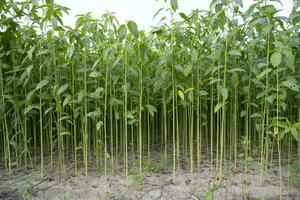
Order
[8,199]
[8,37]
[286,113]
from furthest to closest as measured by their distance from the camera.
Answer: [286,113] < [8,37] < [8,199]

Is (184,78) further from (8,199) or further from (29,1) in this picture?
(8,199)

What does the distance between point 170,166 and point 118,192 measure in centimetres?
94

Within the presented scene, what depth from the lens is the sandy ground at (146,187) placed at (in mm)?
2852

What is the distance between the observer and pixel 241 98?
4395 mm

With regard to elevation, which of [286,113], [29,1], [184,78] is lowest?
[286,113]

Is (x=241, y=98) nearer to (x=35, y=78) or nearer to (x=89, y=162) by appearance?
(x=89, y=162)

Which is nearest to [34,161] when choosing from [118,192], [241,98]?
[118,192]

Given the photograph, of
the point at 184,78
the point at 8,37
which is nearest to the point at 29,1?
the point at 8,37

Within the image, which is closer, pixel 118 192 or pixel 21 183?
pixel 118 192

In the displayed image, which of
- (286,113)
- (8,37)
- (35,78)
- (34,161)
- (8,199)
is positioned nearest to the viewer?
(8,199)

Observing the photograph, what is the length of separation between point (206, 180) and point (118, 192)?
0.94m

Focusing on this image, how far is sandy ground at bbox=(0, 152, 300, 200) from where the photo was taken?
2852 millimetres

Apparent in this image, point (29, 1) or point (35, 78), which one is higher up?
point (29, 1)

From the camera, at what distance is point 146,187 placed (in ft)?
9.89
